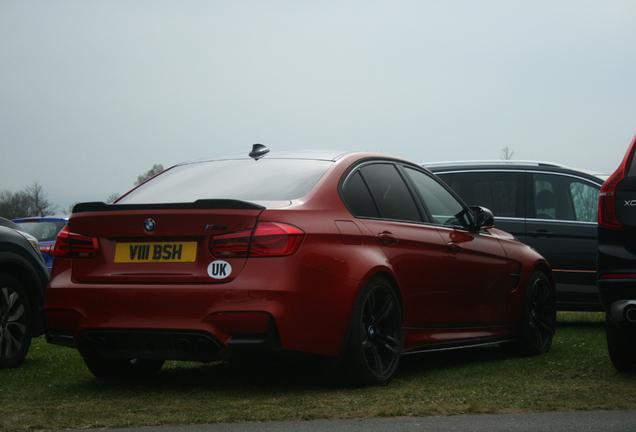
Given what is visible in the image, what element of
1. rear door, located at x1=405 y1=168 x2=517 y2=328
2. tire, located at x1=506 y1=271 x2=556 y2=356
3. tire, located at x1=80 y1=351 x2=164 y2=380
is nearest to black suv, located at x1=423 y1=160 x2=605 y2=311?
tire, located at x1=506 y1=271 x2=556 y2=356

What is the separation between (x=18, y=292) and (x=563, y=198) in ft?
20.4

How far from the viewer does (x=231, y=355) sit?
17.2 feet

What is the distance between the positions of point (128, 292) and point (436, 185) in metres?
3.00

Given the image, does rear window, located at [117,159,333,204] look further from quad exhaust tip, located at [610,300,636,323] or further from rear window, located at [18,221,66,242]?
rear window, located at [18,221,66,242]

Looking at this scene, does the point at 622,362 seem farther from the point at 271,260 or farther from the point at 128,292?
the point at 128,292

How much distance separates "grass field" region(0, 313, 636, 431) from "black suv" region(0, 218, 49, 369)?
0.67 feet

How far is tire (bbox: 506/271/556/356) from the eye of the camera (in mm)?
7836

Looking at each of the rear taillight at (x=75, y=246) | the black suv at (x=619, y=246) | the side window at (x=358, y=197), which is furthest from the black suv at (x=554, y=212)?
the rear taillight at (x=75, y=246)

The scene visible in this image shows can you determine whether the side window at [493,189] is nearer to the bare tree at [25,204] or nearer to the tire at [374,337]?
the tire at [374,337]

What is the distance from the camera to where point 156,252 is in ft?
17.7

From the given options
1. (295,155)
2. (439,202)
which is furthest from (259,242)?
(439,202)

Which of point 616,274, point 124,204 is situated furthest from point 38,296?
point 616,274

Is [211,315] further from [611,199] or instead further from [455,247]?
[611,199]

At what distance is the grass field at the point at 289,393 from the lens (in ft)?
16.0
